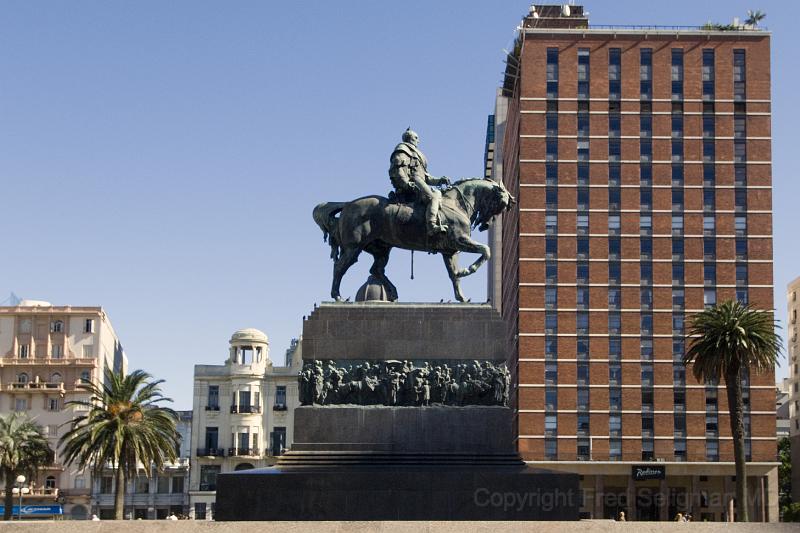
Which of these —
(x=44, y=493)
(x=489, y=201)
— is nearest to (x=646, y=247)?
(x=44, y=493)

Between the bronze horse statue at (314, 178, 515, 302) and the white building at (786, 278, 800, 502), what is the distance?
3968 inches

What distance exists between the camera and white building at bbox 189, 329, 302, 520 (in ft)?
371

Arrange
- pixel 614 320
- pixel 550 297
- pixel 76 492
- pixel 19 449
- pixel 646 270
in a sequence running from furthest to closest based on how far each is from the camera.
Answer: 1. pixel 76 492
2. pixel 646 270
3. pixel 550 297
4. pixel 614 320
5. pixel 19 449

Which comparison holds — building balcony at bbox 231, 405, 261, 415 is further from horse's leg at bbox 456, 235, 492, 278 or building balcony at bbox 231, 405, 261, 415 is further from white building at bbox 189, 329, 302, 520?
horse's leg at bbox 456, 235, 492, 278

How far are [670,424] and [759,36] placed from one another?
111 feet

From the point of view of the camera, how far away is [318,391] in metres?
29.7

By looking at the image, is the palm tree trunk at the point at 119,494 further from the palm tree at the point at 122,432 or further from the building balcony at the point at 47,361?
the building balcony at the point at 47,361

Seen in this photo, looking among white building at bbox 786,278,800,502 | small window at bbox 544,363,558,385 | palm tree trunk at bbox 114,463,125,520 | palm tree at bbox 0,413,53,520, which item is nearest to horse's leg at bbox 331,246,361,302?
palm tree trunk at bbox 114,463,125,520

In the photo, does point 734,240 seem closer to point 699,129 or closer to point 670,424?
point 699,129

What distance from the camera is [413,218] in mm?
31625

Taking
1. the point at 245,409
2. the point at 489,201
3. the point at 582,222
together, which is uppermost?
the point at 582,222

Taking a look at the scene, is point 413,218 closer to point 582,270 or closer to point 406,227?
point 406,227

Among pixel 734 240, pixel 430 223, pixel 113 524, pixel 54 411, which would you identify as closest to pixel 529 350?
pixel 734 240

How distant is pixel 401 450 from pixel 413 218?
6235 mm
